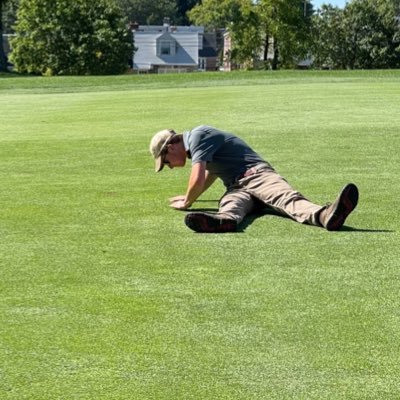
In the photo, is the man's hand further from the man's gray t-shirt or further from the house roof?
the house roof

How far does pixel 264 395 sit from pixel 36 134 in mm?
10794

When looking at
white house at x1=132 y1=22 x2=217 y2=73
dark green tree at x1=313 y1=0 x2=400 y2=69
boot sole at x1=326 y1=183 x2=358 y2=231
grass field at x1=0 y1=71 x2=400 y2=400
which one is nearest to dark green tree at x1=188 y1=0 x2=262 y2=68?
dark green tree at x1=313 y1=0 x2=400 y2=69

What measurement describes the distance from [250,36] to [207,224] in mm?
67730

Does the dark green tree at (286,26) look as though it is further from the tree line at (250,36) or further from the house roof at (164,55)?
the house roof at (164,55)

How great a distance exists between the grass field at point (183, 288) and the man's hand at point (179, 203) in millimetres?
100

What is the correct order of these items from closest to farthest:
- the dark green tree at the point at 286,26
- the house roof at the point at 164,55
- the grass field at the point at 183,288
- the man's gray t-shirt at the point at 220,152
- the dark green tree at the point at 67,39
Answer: the grass field at the point at 183,288 → the man's gray t-shirt at the point at 220,152 → the dark green tree at the point at 67,39 → the dark green tree at the point at 286,26 → the house roof at the point at 164,55

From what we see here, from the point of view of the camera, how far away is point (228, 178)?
799cm

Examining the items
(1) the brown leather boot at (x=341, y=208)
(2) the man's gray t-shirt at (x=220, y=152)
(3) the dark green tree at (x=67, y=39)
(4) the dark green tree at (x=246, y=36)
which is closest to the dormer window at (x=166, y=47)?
(4) the dark green tree at (x=246, y=36)

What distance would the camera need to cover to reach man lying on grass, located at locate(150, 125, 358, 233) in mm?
7059

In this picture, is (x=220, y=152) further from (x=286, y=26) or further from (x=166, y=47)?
(x=166, y=47)

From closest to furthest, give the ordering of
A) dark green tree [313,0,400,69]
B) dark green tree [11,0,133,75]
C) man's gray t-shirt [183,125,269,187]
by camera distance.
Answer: man's gray t-shirt [183,125,269,187], dark green tree [11,0,133,75], dark green tree [313,0,400,69]

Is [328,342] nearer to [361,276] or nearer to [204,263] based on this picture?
[361,276]

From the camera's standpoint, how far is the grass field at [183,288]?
393cm

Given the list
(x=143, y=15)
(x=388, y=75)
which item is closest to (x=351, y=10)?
(x=388, y=75)
